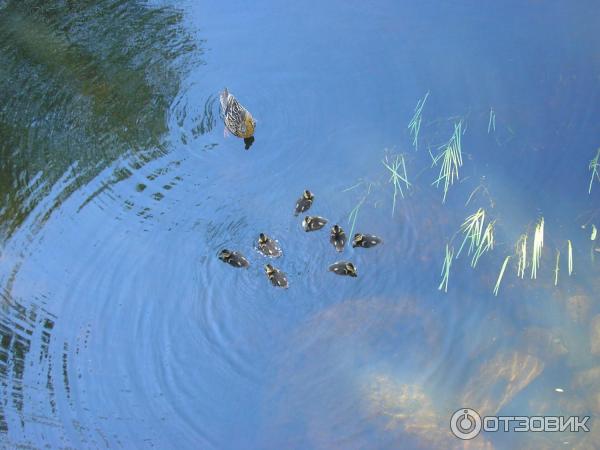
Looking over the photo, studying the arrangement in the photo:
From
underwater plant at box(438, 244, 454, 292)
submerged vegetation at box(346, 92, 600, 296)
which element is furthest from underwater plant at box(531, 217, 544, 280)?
underwater plant at box(438, 244, 454, 292)

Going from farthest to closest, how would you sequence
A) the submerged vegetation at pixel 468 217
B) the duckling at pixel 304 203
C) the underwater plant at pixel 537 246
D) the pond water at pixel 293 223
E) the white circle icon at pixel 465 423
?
1. the duckling at pixel 304 203
2. the submerged vegetation at pixel 468 217
3. the underwater plant at pixel 537 246
4. the pond water at pixel 293 223
5. the white circle icon at pixel 465 423

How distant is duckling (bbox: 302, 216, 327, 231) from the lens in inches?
199

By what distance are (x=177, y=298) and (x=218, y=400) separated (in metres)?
0.84

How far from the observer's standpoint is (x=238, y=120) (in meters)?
5.64

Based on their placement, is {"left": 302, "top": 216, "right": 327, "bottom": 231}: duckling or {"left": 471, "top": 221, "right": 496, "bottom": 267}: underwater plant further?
{"left": 302, "top": 216, "right": 327, "bottom": 231}: duckling

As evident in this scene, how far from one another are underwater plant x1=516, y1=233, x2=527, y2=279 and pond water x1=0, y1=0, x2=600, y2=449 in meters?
0.03

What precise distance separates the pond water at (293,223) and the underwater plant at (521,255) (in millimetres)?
31

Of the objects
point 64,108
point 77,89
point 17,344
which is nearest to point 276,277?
point 17,344

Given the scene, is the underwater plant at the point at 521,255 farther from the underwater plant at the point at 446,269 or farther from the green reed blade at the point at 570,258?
the underwater plant at the point at 446,269

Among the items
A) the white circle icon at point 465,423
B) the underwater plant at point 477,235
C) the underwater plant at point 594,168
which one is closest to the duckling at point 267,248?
the underwater plant at point 477,235

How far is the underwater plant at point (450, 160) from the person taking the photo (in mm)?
5203

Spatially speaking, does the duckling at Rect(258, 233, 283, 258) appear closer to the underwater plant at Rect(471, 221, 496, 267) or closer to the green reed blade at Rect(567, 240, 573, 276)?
the underwater plant at Rect(471, 221, 496, 267)

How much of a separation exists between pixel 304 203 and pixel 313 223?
0.62 ft

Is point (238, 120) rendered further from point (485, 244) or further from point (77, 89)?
point (485, 244)
